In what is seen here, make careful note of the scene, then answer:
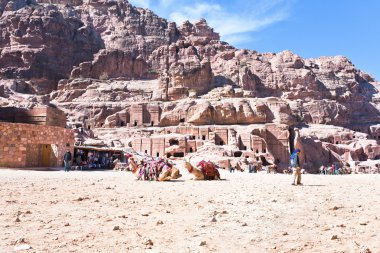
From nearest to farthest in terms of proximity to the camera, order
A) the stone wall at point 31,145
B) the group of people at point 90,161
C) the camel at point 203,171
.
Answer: the camel at point 203,171, the stone wall at point 31,145, the group of people at point 90,161

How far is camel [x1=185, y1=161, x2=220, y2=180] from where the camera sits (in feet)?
62.3

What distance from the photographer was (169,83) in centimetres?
8988

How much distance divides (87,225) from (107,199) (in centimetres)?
362

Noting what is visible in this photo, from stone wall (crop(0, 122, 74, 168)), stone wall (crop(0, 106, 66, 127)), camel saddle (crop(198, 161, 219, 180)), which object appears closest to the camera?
camel saddle (crop(198, 161, 219, 180))

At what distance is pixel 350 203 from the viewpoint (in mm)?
8586

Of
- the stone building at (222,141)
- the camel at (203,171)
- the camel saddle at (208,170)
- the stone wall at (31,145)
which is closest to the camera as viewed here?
the camel at (203,171)

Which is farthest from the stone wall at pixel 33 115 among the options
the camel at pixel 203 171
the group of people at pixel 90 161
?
the camel at pixel 203 171

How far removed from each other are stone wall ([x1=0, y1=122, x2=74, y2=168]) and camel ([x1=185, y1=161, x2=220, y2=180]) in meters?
11.8

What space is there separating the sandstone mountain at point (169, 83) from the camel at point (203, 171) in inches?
1278

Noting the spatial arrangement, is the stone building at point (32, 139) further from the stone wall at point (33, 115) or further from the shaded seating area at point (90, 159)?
the shaded seating area at point (90, 159)

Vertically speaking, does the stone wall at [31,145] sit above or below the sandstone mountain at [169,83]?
below

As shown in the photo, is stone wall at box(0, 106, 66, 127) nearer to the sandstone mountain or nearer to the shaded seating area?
the shaded seating area

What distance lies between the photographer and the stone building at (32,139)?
2219cm

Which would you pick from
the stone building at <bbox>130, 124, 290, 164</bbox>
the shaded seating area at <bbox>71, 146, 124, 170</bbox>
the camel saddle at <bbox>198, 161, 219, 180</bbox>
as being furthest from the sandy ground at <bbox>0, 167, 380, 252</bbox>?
the stone building at <bbox>130, 124, 290, 164</bbox>
